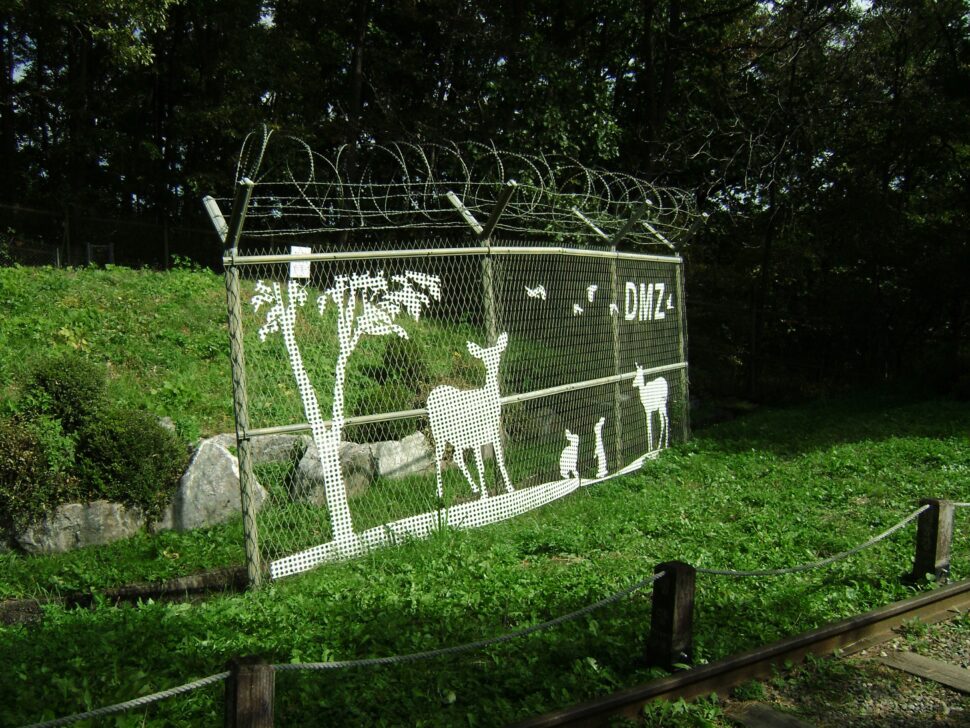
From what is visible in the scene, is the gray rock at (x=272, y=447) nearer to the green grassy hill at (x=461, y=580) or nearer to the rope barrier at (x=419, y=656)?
the green grassy hill at (x=461, y=580)

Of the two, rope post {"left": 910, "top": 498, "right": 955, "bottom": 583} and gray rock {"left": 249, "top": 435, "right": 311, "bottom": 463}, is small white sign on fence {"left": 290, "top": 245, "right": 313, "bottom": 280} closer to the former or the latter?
gray rock {"left": 249, "top": 435, "right": 311, "bottom": 463}

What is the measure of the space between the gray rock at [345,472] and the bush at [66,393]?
234 centimetres

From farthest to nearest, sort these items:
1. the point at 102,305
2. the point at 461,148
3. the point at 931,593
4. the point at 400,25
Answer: the point at 400,25
the point at 461,148
the point at 102,305
the point at 931,593

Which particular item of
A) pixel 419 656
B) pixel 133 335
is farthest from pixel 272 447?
pixel 419 656

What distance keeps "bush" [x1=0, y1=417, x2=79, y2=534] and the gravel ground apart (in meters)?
5.87

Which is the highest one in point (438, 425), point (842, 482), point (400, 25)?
Answer: point (400, 25)

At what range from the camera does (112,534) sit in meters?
7.33

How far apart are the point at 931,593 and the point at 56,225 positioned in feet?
63.1

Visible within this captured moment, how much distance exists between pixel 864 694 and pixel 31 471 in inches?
260

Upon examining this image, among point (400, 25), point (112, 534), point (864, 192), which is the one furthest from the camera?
point (400, 25)

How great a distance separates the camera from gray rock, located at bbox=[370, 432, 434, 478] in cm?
688

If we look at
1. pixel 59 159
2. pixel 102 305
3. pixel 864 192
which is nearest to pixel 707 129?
pixel 864 192

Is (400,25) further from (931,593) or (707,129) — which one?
(931,593)

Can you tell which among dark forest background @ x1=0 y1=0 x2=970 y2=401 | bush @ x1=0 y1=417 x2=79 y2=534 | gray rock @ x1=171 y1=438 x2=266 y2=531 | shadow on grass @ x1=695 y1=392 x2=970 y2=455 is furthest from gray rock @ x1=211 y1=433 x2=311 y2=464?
dark forest background @ x1=0 y1=0 x2=970 y2=401
